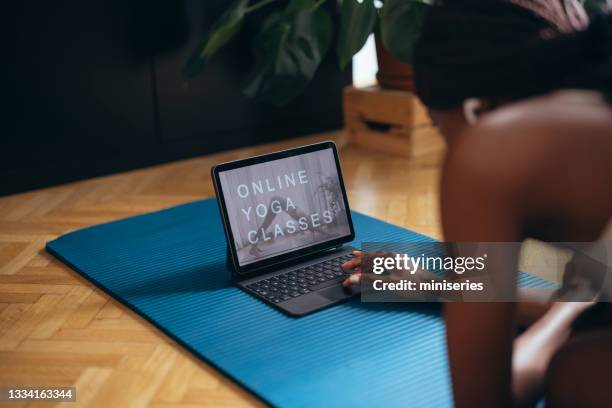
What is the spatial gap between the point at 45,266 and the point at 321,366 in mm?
858

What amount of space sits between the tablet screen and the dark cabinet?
1.11 metres

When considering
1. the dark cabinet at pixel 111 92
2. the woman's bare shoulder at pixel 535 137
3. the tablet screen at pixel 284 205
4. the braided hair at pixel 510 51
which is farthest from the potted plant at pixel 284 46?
the woman's bare shoulder at pixel 535 137

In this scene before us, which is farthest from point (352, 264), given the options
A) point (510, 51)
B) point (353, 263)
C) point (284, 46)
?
point (284, 46)

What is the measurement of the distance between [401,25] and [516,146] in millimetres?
1400

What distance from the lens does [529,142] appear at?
2.64 ft

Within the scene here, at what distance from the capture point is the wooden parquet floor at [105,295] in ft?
4.24

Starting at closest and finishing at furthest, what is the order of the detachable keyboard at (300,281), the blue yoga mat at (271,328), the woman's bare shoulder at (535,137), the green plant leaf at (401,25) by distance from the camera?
1. the woman's bare shoulder at (535,137)
2. the blue yoga mat at (271,328)
3. the detachable keyboard at (300,281)
4. the green plant leaf at (401,25)

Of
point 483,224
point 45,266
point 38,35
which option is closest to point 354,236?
point 45,266

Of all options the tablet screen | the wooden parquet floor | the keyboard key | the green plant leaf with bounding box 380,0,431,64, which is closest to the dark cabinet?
the wooden parquet floor

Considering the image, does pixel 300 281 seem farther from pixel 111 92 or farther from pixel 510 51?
pixel 111 92

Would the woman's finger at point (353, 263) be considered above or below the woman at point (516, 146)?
below

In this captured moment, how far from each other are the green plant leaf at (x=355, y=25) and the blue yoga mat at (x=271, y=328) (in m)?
0.59

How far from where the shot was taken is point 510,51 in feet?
2.83

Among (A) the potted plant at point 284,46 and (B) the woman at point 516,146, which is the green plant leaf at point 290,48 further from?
(B) the woman at point 516,146
